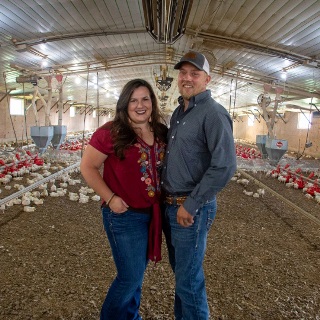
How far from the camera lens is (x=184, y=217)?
4.46 ft

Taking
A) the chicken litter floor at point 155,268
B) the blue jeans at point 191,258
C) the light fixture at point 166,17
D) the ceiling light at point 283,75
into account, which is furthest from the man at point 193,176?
the ceiling light at point 283,75

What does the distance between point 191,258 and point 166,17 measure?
309 centimetres

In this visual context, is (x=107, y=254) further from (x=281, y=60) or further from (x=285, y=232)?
(x=281, y=60)

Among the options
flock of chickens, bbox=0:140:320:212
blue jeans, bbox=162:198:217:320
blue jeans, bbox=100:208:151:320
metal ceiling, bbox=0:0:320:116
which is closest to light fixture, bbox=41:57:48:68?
metal ceiling, bbox=0:0:320:116

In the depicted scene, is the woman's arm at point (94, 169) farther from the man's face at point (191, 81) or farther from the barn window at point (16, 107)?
the barn window at point (16, 107)

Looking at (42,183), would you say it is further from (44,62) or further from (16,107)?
(16,107)

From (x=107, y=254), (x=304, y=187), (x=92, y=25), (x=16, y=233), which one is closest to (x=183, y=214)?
(x=107, y=254)

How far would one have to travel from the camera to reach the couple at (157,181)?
1.43 m

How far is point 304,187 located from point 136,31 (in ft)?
15.7

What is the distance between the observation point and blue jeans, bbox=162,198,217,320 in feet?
4.70

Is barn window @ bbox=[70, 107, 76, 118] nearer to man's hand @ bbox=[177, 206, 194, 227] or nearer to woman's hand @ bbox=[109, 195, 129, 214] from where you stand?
woman's hand @ bbox=[109, 195, 129, 214]

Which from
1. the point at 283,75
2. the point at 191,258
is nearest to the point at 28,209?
the point at 191,258

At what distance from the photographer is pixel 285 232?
11.6 feet

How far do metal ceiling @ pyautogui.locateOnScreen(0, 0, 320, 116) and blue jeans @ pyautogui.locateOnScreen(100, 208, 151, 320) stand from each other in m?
2.57
